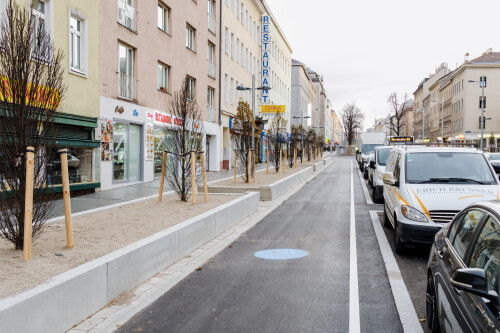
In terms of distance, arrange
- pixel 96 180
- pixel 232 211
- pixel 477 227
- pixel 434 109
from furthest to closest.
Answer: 1. pixel 434 109
2. pixel 96 180
3. pixel 232 211
4. pixel 477 227

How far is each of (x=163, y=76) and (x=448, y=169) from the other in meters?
17.1

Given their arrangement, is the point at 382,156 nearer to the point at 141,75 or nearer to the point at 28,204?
the point at 141,75

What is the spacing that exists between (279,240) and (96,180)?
9244 millimetres

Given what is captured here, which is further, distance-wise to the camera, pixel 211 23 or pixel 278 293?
pixel 211 23

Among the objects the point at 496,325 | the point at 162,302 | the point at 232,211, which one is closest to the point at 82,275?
the point at 162,302

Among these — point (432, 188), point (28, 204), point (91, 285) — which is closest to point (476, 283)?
point (91, 285)

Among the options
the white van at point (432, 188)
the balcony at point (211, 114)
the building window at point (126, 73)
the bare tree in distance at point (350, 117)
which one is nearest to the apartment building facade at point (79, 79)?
the building window at point (126, 73)

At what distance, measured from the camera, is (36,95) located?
584 centimetres

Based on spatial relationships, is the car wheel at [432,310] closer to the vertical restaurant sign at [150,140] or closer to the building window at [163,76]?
the vertical restaurant sign at [150,140]

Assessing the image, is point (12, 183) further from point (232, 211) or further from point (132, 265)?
point (232, 211)

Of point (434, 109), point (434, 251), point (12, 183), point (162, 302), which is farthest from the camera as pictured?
point (434, 109)

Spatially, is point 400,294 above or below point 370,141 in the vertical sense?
below

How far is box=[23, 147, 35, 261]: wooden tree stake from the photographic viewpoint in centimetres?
543

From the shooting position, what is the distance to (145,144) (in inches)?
810
